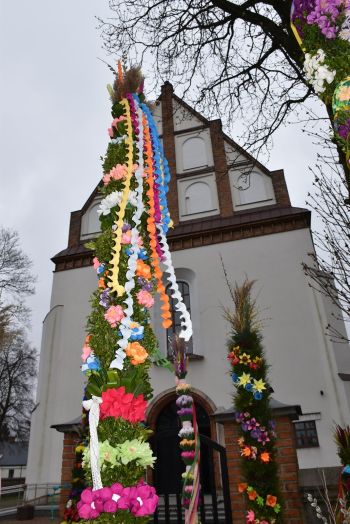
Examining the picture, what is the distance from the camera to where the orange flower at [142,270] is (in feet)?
9.16

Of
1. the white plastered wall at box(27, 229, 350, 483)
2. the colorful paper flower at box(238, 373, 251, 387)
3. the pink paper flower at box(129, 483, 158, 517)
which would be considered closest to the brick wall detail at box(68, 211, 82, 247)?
the white plastered wall at box(27, 229, 350, 483)

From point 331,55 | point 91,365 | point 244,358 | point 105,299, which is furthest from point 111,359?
point 244,358

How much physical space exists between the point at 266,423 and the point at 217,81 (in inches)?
251

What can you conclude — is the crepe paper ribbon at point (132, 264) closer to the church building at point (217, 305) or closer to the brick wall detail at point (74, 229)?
the church building at point (217, 305)

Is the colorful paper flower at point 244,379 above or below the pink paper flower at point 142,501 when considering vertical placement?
above

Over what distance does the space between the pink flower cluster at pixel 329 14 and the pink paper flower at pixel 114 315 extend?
2.34m

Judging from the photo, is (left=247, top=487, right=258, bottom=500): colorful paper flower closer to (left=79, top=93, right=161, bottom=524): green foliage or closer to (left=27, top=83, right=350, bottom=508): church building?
Result: (left=79, top=93, right=161, bottom=524): green foliage

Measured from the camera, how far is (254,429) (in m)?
4.62

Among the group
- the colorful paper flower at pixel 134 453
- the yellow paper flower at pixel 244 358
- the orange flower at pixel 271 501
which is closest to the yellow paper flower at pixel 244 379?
the yellow paper flower at pixel 244 358

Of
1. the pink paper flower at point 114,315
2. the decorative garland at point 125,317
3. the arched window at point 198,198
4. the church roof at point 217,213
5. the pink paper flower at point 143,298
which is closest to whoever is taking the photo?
the decorative garland at point 125,317

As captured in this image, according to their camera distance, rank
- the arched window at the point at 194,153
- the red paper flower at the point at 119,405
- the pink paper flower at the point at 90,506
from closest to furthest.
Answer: the pink paper flower at the point at 90,506 → the red paper flower at the point at 119,405 → the arched window at the point at 194,153

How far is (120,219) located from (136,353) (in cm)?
100

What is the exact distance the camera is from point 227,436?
484cm

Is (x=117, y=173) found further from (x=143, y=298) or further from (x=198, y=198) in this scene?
(x=198, y=198)
